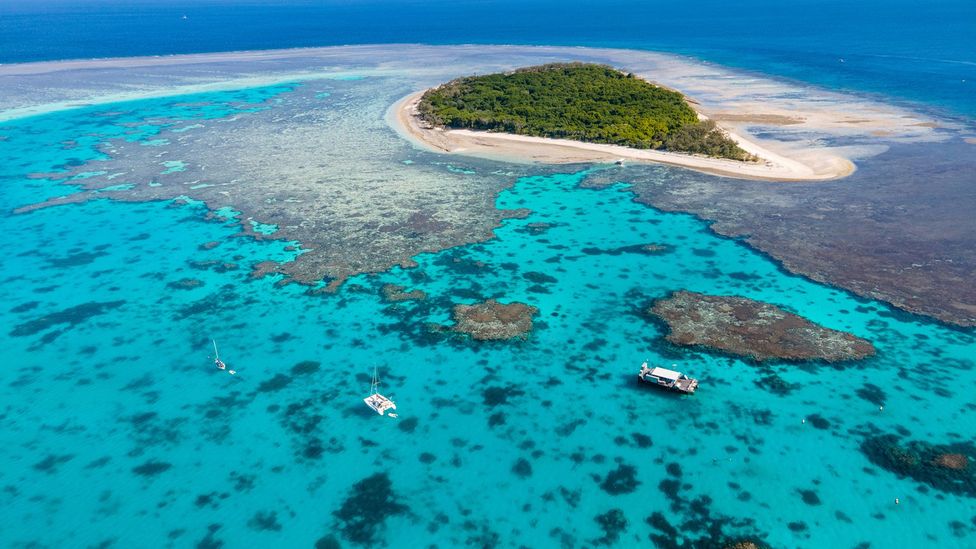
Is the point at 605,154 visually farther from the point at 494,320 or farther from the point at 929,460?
the point at 929,460

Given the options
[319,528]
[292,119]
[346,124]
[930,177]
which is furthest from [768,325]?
[292,119]

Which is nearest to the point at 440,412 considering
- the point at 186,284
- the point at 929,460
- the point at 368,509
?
the point at 368,509

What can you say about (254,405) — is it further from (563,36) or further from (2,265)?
(563,36)

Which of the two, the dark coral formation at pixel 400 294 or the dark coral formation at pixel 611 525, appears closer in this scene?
the dark coral formation at pixel 611 525

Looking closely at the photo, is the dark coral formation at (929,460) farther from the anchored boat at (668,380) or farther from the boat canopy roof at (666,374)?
the boat canopy roof at (666,374)

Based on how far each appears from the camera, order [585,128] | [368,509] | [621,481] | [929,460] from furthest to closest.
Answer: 1. [585,128]
2. [929,460]
3. [621,481]
4. [368,509]

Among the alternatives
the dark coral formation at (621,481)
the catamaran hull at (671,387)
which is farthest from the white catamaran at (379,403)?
the catamaran hull at (671,387)
